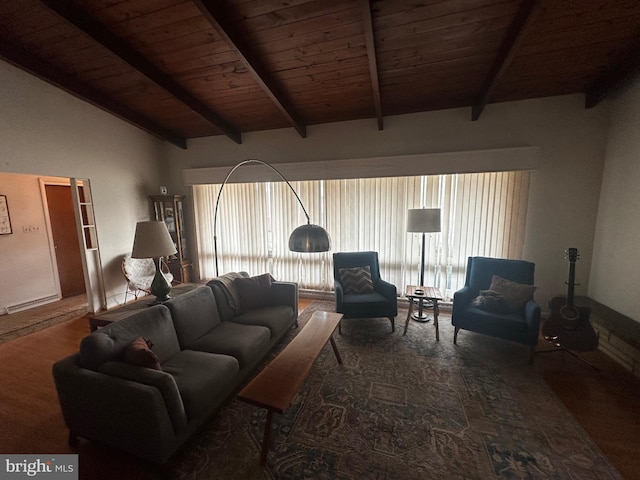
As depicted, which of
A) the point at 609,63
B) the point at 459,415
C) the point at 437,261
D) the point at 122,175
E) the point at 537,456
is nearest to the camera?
the point at 537,456

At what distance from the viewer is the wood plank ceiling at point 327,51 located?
2.24m

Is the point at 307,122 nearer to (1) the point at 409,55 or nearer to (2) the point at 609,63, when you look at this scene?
(1) the point at 409,55

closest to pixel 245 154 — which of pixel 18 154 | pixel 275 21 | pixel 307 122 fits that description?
pixel 307 122

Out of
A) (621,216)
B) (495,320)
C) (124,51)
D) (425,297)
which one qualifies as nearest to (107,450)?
(425,297)

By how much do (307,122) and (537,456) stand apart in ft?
14.3

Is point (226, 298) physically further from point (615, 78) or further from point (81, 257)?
point (615, 78)

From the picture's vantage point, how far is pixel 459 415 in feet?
6.54

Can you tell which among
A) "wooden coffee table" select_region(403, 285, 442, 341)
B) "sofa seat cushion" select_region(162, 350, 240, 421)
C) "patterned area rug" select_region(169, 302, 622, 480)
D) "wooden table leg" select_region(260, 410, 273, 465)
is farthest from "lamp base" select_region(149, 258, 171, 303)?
"wooden coffee table" select_region(403, 285, 442, 341)

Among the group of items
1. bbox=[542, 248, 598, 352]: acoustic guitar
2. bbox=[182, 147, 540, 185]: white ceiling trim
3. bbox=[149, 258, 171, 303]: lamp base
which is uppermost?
bbox=[182, 147, 540, 185]: white ceiling trim

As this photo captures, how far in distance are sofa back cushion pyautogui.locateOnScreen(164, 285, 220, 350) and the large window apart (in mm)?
2095

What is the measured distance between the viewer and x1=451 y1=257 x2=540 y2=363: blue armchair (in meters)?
2.61

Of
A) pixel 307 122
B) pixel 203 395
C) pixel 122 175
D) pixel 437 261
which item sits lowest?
pixel 203 395

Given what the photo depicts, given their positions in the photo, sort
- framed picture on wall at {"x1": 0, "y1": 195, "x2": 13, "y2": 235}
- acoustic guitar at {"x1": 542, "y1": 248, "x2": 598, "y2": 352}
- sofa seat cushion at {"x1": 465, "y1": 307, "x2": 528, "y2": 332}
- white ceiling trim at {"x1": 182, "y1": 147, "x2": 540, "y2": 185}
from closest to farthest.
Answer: acoustic guitar at {"x1": 542, "y1": 248, "x2": 598, "y2": 352}, sofa seat cushion at {"x1": 465, "y1": 307, "x2": 528, "y2": 332}, white ceiling trim at {"x1": 182, "y1": 147, "x2": 540, "y2": 185}, framed picture on wall at {"x1": 0, "y1": 195, "x2": 13, "y2": 235}

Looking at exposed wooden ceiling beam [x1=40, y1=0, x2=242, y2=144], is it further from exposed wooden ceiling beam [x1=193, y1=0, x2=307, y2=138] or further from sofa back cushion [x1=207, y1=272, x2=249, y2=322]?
sofa back cushion [x1=207, y1=272, x2=249, y2=322]
